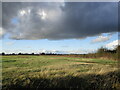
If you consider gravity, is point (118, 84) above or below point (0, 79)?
below

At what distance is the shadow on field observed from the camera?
8.87 meters

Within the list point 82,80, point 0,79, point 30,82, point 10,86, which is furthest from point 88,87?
point 0,79

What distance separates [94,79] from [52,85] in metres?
3.77

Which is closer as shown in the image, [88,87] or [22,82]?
[22,82]

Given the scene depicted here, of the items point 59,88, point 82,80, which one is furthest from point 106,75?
point 59,88

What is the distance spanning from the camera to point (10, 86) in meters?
8.41

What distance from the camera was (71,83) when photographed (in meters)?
10.1

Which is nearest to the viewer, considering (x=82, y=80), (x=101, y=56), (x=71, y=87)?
(x=71, y=87)

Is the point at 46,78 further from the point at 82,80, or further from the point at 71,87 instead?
the point at 82,80

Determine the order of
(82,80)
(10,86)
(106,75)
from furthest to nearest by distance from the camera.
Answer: (106,75) < (82,80) < (10,86)

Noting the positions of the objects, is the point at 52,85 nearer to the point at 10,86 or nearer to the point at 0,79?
the point at 10,86

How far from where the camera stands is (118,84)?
35.7ft

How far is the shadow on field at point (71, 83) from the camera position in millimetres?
8867

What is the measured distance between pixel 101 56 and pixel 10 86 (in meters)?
42.7
